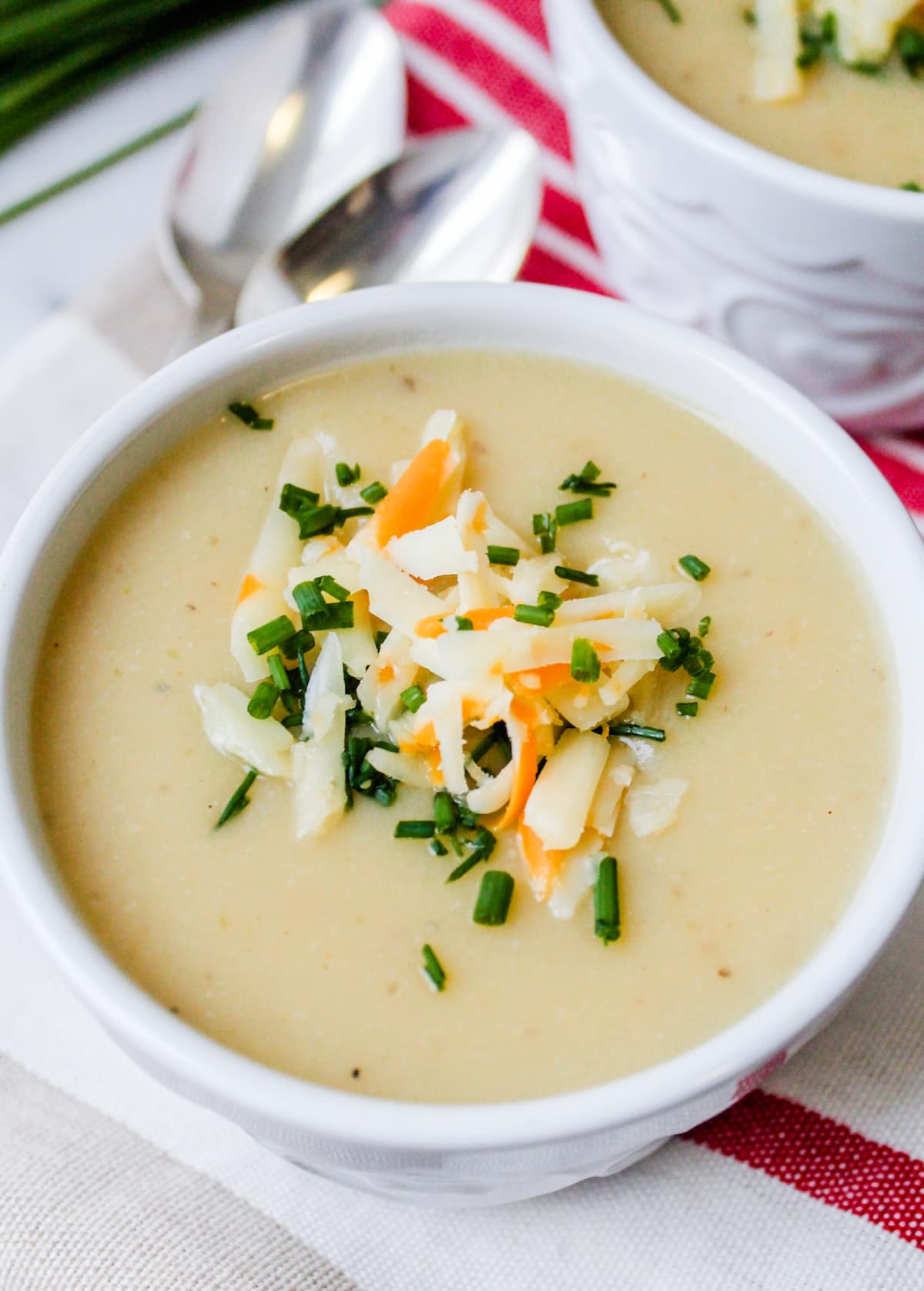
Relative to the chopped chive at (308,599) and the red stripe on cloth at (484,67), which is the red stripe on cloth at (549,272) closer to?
the red stripe on cloth at (484,67)

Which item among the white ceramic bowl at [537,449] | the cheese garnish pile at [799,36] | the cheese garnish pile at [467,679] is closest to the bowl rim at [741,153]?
the cheese garnish pile at [799,36]

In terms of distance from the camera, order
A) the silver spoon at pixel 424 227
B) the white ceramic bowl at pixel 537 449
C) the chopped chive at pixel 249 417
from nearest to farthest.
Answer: the white ceramic bowl at pixel 537 449 < the chopped chive at pixel 249 417 < the silver spoon at pixel 424 227

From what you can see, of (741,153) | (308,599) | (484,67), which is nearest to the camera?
(308,599)

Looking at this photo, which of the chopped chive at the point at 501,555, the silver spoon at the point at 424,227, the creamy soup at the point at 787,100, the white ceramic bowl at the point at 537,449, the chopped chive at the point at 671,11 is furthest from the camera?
the silver spoon at the point at 424,227

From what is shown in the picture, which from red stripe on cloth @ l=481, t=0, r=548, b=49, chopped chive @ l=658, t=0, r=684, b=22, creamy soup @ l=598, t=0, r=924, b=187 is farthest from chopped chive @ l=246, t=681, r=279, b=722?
red stripe on cloth @ l=481, t=0, r=548, b=49

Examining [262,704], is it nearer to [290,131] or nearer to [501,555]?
[501,555]

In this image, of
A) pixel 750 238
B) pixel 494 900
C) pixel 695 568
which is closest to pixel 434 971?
pixel 494 900
